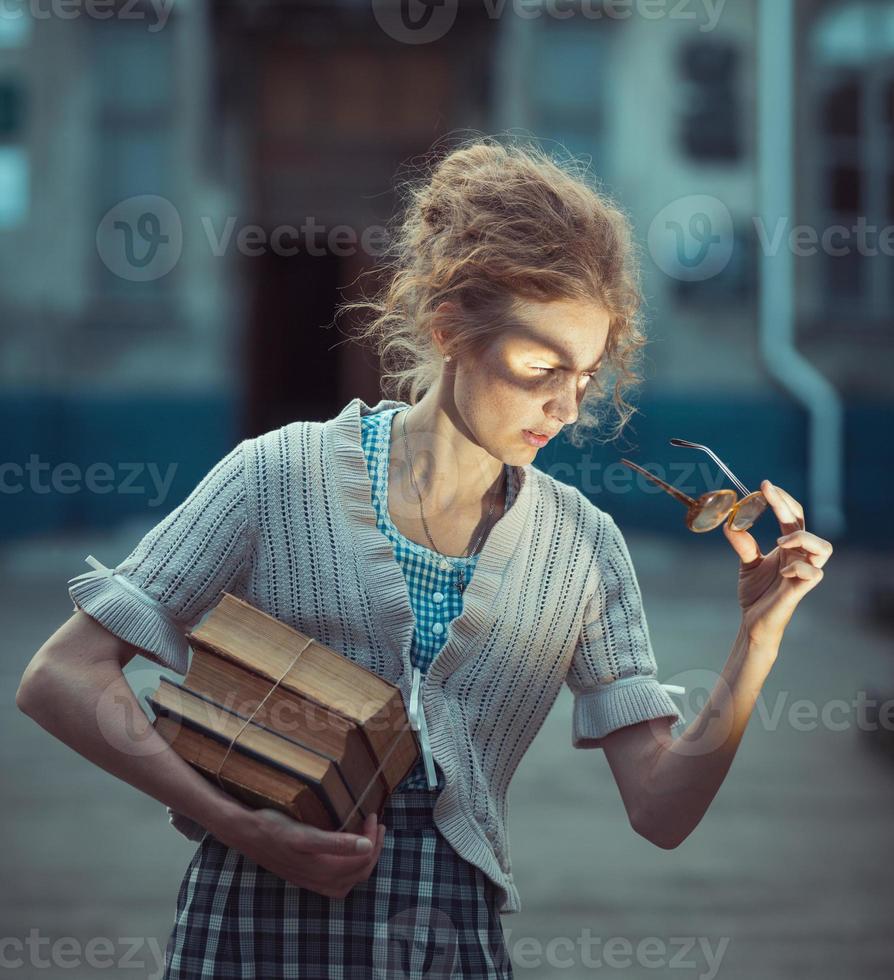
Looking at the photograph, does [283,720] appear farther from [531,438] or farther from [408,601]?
[531,438]

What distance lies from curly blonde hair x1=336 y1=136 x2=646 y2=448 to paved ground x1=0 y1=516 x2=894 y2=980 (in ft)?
7.96

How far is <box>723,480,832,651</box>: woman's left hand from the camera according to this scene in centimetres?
159

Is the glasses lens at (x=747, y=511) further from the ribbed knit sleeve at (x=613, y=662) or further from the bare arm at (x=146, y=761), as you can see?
the bare arm at (x=146, y=761)

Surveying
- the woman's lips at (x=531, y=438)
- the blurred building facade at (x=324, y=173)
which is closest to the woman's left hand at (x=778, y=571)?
the woman's lips at (x=531, y=438)

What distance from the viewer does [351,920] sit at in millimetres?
1586

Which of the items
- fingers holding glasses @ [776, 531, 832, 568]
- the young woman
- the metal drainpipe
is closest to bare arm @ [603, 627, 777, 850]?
the young woman

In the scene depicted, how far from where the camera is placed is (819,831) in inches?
A: 185

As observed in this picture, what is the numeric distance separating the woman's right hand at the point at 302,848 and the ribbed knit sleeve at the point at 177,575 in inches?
8.9

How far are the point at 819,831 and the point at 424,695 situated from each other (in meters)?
3.48

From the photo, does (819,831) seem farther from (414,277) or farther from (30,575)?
(30,575)

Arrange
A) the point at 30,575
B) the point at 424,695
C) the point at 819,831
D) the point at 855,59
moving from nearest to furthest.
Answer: the point at 424,695 → the point at 819,831 → the point at 30,575 → the point at 855,59

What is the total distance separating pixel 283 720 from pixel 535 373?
52 cm

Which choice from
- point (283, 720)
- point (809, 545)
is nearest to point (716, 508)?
point (809, 545)

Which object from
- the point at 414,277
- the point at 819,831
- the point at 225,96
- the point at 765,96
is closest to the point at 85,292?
the point at 225,96
